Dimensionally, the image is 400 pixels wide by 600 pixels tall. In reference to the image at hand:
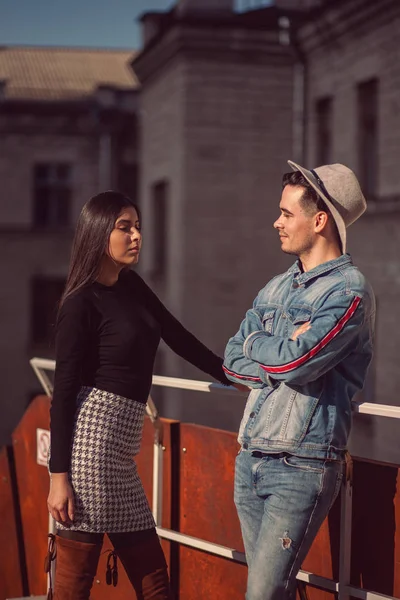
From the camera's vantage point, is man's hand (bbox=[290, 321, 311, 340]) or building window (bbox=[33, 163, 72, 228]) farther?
building window (bbox=[33, 163, 72, 228])

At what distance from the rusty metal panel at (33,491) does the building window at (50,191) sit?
24053 millimetres

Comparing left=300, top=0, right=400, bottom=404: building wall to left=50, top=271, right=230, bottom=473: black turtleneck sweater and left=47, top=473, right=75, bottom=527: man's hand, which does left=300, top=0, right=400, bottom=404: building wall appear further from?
left=47, top=473, right=75, bottom=527: man's hand

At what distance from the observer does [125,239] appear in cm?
346

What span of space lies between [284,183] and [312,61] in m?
15.5

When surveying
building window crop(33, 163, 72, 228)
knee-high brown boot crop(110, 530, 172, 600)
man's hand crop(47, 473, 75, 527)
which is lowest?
knee-high brown boot crop(110, 530, 172, 600)

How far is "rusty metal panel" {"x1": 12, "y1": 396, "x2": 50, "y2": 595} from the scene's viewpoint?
555 centimetres

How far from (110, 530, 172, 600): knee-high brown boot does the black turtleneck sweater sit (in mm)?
361

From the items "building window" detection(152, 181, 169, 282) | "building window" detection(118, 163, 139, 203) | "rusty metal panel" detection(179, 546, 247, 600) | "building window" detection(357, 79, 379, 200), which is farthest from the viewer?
"building window" detection(118, 163, 139, 203)

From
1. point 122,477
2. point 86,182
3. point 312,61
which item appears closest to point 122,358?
point 122,477

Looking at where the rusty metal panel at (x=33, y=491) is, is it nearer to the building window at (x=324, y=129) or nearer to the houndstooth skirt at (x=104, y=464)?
the houndstooth skirt at (x=104, y=464)

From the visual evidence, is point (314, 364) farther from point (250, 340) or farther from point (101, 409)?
point (101, 409)

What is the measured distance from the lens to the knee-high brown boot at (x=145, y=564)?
3.45 m

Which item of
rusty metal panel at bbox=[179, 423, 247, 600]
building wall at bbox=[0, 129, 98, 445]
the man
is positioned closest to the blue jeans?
the man

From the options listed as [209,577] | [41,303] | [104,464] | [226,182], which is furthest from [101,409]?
[41,303]
